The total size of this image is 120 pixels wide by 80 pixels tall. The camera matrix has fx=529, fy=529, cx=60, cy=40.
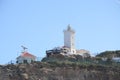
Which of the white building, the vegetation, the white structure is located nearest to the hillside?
the white structure

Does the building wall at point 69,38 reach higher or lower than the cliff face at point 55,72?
higher

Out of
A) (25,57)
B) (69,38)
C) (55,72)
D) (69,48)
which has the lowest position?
(55,72)

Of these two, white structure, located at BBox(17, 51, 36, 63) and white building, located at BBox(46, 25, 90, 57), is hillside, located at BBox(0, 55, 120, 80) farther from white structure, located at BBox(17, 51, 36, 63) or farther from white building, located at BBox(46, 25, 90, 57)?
white building, located at BBox(46, 25, 90, 57)

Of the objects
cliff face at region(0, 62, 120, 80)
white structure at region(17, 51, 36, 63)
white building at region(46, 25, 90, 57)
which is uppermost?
white building at region(46, 25, 90, 57)

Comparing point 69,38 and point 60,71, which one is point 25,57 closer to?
point 69,38

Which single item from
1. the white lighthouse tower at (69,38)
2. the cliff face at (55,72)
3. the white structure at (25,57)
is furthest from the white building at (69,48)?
the cliff face at (55,72)

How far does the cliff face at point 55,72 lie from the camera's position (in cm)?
5841

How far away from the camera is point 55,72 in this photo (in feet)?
194

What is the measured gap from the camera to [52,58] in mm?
62562

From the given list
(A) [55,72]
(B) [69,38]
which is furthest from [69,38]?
(A) [55,72]

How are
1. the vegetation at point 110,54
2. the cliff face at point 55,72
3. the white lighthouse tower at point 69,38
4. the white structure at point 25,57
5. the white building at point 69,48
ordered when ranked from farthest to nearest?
the white lighthouse tower at point 69,38 → the white building at point 69,48 → the vegetation at point 110,54 → the white structure at point 25,57 → the cliff face at point 55,72

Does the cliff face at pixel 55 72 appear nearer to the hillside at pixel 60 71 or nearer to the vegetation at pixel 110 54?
the hillside at pixel 60 71

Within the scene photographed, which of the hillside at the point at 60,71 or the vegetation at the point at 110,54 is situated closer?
the hillside at the point at 60,71

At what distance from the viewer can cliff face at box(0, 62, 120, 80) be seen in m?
58.4
